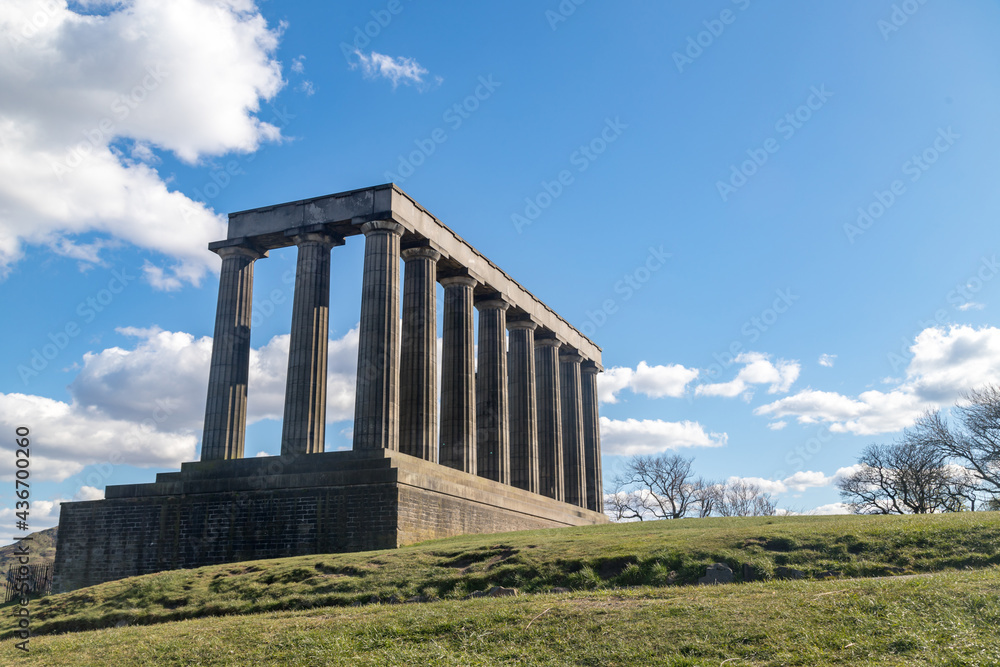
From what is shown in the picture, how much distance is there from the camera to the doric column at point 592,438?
59781mm

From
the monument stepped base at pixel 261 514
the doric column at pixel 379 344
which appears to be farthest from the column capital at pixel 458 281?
the monument stepped base at pixel 261 514

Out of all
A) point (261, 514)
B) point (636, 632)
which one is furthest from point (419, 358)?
point (636, 632)

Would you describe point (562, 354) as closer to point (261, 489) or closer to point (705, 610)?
point (261, 489)

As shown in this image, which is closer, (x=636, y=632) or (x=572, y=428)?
(x=636, y=632)

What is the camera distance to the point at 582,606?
45.6ft

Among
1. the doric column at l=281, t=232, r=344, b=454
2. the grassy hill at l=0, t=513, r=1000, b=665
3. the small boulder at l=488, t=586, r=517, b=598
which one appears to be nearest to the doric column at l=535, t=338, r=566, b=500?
the doric column at l=281, t=232, r=344, b=454

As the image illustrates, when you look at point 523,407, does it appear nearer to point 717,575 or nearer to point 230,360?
point 230,360

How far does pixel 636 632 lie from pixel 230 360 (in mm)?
30753

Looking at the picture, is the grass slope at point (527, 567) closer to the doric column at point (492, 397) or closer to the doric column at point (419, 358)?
the doric column at point (419, 358)

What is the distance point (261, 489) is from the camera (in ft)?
103

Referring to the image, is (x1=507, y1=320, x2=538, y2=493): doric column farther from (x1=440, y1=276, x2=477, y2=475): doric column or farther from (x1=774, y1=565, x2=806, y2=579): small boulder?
(x1=774, y1=565, x2=806, y2=579): small boulder

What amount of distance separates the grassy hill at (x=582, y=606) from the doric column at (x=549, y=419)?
28.7 meters

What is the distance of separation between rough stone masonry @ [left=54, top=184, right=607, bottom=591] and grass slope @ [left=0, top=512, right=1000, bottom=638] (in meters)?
6.23

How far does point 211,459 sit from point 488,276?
754 inches
